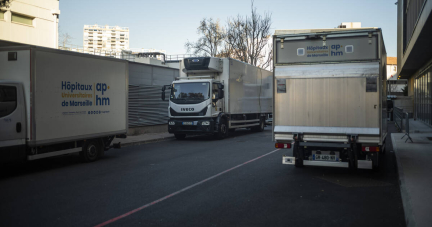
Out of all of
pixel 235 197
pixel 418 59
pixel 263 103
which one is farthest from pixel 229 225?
pixel 418 59

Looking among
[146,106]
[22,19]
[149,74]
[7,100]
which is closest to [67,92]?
[7,100]

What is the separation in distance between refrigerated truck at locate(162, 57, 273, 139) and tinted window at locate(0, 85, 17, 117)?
29.6 feet

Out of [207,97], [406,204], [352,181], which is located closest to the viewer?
[406,204]

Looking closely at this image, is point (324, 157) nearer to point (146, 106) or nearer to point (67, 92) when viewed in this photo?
point (67, 92)

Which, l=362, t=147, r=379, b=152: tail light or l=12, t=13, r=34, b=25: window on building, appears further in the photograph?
l=12, t=13, r=34, b=25: window on building

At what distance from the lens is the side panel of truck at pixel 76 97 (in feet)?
30.4

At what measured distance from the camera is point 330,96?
830 centimetres

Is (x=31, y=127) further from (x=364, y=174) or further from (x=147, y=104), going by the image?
(x=147, y=104)

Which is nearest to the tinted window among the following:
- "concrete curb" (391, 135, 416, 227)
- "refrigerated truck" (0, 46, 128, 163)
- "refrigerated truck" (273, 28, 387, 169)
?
"refrigerated truck" (0, 46, 128, 163)

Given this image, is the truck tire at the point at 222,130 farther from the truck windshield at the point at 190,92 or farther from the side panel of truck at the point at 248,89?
the truck windshield at the point at 190,92

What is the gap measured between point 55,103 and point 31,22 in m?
29.8

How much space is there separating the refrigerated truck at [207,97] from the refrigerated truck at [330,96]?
27.5 feet

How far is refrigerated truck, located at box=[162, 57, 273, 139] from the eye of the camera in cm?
1698

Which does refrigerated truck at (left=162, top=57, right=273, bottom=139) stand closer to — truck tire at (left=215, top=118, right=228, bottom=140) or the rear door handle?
truck tire at (left=215, top=118, right=228, bottom=140)
